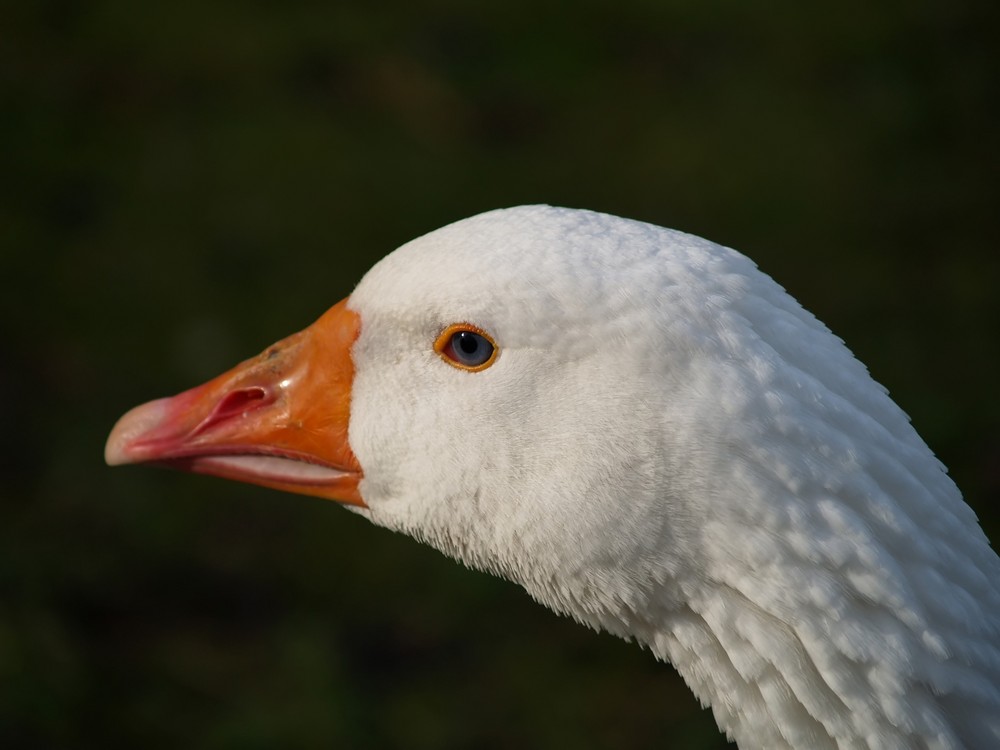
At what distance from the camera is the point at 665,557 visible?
218cm

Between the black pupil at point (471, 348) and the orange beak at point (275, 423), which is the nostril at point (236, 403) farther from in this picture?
the black pupil at point (471, 348)

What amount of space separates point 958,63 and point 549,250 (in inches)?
245

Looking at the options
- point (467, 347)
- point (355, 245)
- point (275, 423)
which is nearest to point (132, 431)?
point (275, 423)

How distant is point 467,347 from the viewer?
7.66 feet

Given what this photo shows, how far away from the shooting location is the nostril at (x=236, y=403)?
2699 mm

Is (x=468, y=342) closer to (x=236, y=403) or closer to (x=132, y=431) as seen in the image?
(x=236, y=403)

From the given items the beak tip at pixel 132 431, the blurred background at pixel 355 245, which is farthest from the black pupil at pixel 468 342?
the blurred background at pixel 355 245

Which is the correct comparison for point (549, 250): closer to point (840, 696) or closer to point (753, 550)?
point (753, 550)

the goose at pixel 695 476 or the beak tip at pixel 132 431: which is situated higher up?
the goose at pixel 695 476

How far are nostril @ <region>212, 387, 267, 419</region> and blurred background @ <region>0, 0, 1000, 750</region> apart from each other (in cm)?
201

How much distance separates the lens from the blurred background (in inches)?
183

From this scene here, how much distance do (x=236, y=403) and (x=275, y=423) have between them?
0.15m

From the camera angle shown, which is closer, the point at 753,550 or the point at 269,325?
the point at 753,550

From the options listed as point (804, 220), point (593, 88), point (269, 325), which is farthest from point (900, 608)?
point (593, 88)
